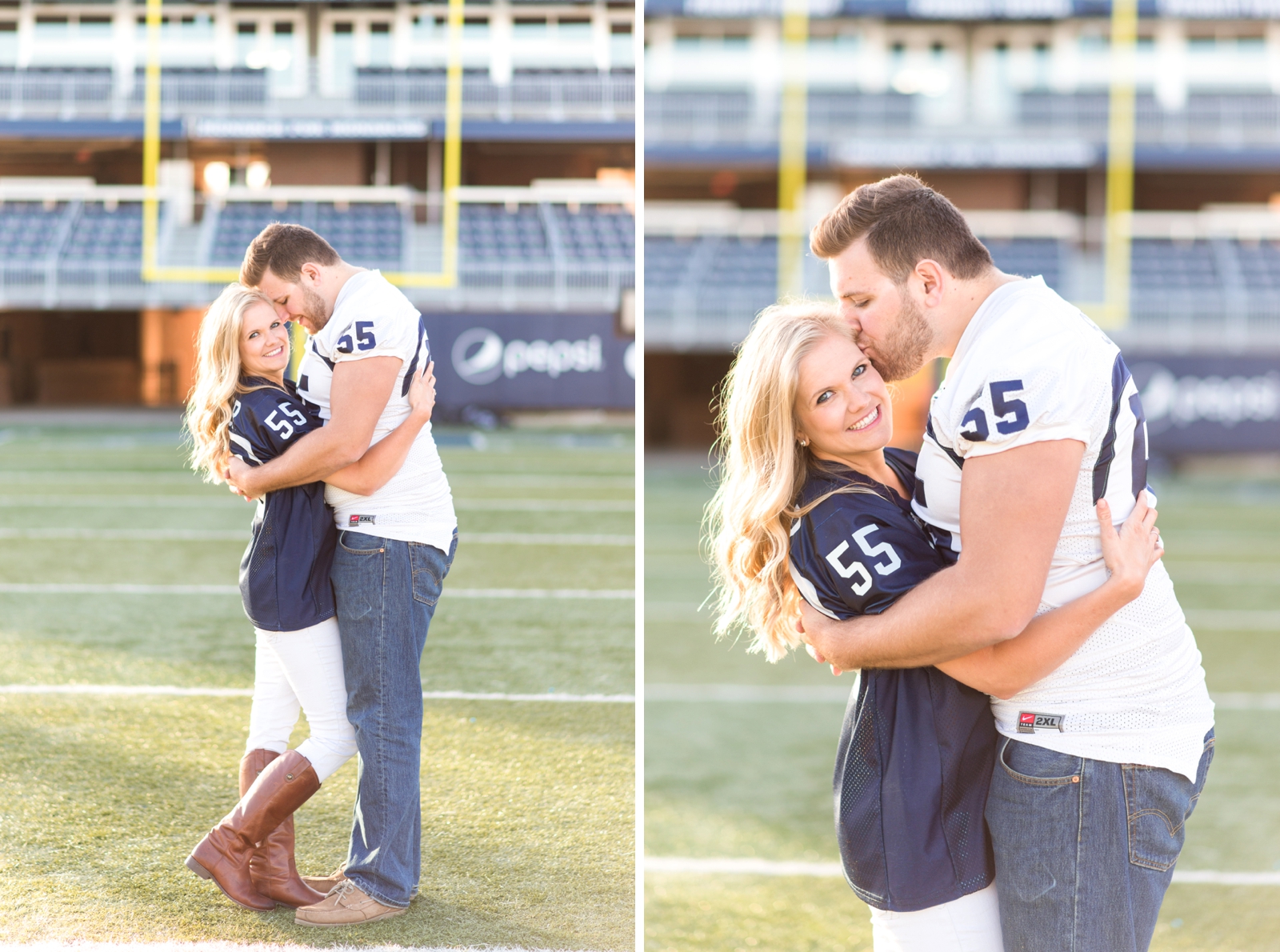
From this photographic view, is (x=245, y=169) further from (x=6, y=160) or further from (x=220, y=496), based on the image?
(x=220, y=496)

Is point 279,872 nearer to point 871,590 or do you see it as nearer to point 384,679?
point 384,679

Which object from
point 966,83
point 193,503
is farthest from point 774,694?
point 966,83

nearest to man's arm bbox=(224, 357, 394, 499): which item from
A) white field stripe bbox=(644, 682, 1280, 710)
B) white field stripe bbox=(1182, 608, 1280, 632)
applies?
white field stripe bbox=(644, 682, 1280, 710)

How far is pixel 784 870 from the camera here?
10.8 ft

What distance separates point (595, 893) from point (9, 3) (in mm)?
24202

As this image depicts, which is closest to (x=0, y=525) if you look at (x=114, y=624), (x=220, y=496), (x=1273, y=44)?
(x=220, y=496)

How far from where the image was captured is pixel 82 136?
19594mm

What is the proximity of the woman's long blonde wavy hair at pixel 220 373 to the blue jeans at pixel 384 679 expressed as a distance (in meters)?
0.32

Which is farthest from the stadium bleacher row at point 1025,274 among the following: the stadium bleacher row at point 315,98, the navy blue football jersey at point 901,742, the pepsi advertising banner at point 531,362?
the navy blue football jersey at point 901,742

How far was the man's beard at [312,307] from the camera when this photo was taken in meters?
2.32

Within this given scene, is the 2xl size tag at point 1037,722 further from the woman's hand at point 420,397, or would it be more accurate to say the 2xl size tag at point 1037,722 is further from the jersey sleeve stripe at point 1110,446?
the woman's hand at point 420,397

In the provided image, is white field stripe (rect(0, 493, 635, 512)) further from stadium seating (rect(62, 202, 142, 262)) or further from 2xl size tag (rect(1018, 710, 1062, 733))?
stadium seating (rect(62, 202, 142, 262))

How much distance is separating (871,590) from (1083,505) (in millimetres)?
266

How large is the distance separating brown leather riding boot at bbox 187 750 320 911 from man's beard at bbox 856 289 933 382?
1435 mm
